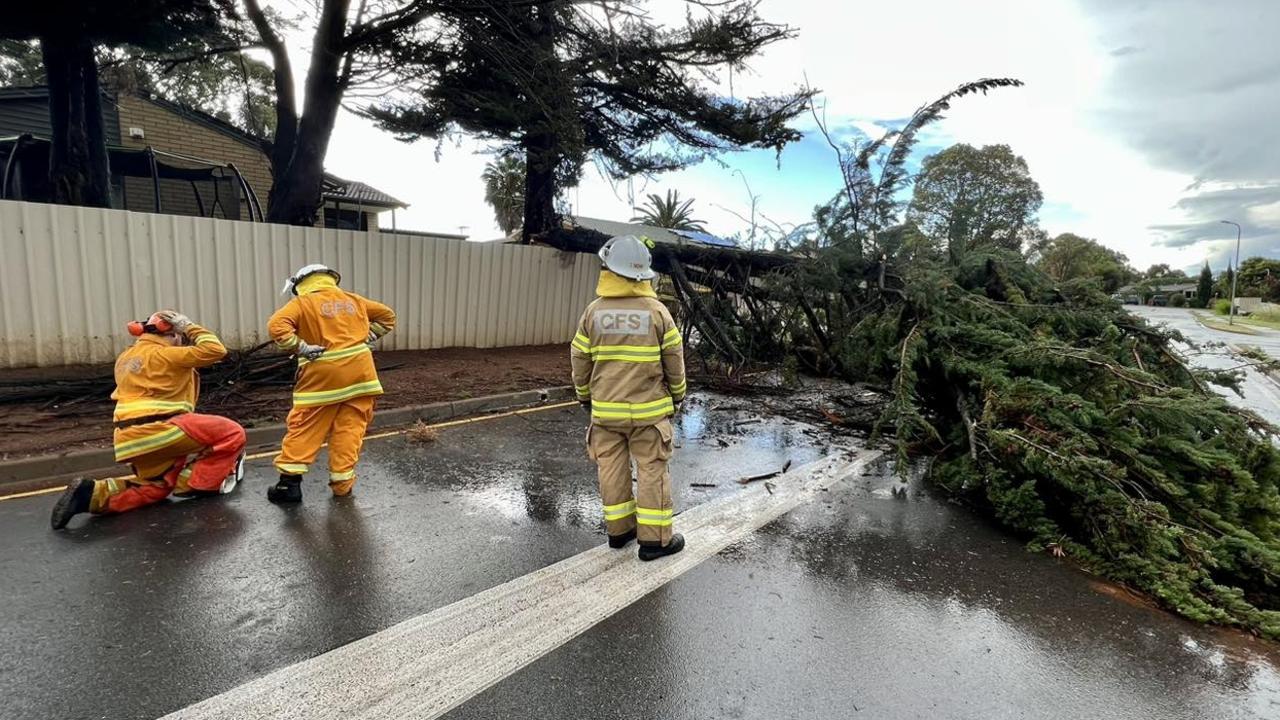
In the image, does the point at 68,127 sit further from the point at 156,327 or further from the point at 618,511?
the point at 618,511

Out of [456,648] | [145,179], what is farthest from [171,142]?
[456,648]

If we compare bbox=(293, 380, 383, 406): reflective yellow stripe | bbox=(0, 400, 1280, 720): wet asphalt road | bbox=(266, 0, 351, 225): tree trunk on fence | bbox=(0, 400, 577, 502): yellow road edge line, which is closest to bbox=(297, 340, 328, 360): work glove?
bbox=(293, 380, 383, 406): reflective yellow stripe

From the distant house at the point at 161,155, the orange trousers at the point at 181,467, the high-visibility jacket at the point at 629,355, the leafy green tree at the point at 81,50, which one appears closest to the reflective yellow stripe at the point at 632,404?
the high-visibility jacket at the point at 629,355

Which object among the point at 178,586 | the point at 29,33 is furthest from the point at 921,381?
the point at 29,33

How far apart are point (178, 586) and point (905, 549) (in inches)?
160

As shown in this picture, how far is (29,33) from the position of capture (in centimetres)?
909

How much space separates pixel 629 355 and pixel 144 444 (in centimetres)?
314

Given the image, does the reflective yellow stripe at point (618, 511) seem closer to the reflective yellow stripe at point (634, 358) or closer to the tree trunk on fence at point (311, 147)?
the reflective yellow stripe at point (634, 358)

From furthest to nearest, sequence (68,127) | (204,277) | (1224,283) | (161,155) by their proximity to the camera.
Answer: (1224,283) < (161,155) < (68,127) < (204,277)

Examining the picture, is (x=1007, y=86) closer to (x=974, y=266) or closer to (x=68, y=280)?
(x=974, y=266)

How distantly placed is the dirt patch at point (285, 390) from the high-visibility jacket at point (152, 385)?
5.20 feet

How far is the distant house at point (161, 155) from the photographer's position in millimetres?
11492

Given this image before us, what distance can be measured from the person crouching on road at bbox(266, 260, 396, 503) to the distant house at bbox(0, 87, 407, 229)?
800 centimetres

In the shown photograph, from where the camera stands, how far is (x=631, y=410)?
342 centimetres
